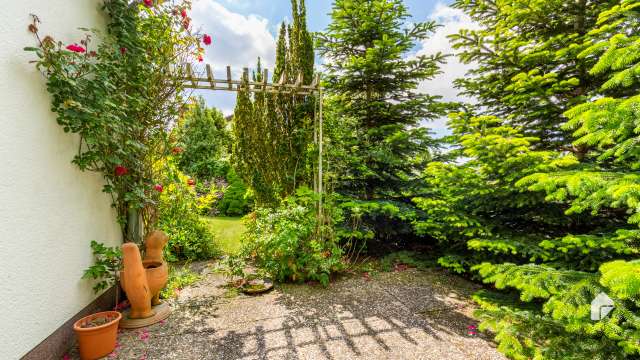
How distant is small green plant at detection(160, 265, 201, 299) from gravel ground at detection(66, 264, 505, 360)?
130mm

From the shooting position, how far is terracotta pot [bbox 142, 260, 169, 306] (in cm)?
286

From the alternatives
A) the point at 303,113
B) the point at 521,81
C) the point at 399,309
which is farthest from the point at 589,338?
the point at 303,113

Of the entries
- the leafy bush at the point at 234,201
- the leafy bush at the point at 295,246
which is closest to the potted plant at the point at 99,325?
the leafy bush at the point at 295,246

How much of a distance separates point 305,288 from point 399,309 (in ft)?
4.13

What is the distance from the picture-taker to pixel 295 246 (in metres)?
3.70

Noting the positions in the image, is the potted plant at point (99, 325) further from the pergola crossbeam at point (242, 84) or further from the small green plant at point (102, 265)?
the pergola crossbeam at point (242, 84)

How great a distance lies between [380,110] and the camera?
5160 millimetres

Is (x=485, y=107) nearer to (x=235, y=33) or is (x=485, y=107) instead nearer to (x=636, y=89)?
(x=636, y=89)

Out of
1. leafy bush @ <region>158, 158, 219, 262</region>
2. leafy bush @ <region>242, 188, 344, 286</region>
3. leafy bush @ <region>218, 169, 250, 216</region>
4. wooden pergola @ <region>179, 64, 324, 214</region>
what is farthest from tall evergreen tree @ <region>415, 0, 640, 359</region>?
leafy bush @ <region>218, 169, 250, 216</region>

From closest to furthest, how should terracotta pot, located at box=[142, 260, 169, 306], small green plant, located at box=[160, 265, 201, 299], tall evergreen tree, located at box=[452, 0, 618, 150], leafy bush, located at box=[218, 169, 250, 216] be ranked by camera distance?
1. terracotta pot, located at box=[142, 260, 169, 306]
2. tall evergreen tree, located at box=[452, 0, 618, 150]
3. small green plant, located at box=[160, 265, 201, 299]
4. leafy bush, located at box=[218, 169, 250, 216]

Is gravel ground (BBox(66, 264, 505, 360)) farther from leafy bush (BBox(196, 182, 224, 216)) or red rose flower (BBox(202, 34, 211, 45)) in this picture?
red rose flower (BBox(202, 34, 211, 45))

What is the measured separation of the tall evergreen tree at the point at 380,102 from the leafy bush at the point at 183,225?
257 cm

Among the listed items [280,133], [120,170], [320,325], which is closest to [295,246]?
[320,325]

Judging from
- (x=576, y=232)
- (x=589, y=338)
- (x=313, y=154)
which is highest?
(x=313, y=154)
